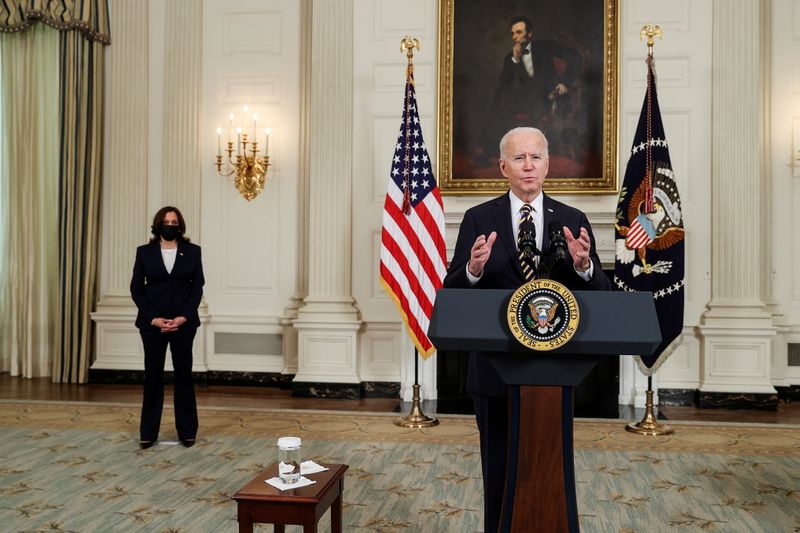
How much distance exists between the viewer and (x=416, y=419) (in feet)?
20.3

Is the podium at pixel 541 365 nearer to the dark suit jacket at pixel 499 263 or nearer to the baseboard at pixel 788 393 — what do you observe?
the dark suit jacket at pixel 499 263

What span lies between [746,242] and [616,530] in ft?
14.5

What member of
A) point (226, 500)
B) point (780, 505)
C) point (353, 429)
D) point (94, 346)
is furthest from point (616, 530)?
point (94, 346)

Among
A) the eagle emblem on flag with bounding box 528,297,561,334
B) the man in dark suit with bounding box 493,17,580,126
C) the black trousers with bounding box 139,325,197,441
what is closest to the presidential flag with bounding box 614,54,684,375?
the man in dark suit with bounding box 493,17,580,126

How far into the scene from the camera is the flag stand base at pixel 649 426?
19.4 ft

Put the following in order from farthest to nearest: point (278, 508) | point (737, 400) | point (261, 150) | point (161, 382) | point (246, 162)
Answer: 1. point (261, 150)
2. point (246, 162)
3. point (737, 400)
4. point (161, 382)
5. point (278, 508)

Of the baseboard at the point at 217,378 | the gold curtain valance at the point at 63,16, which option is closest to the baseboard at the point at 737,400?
the baseboard at the point at 217,378

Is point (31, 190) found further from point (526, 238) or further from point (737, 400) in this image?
point (737, 400)

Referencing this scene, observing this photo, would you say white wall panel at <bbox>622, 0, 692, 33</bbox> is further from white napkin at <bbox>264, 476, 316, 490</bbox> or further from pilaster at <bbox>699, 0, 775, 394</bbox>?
white napkin at <bbox>264, 476, 316, 490</bbox>

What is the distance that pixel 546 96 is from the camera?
24.2ft

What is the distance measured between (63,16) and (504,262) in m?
7.46

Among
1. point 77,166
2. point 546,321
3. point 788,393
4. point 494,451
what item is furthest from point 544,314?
point 77,166

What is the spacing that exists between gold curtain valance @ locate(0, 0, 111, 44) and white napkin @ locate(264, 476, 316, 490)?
6.97 meters

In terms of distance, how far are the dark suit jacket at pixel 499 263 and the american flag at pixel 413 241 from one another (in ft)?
12.5
